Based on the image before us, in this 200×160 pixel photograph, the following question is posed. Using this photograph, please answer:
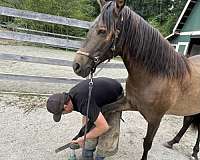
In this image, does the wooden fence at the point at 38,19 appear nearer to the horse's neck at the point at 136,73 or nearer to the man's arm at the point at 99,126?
the horse's neck at the point at 136,73

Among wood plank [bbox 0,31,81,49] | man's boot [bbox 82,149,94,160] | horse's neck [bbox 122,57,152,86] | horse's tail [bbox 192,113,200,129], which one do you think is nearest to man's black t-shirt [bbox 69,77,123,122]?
horse's neck [bbox 122,57,152,86]

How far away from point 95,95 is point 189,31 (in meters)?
11.9

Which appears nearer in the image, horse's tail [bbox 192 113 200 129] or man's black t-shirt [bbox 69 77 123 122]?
man's black t-shirt [bbox 69 77 123 122]

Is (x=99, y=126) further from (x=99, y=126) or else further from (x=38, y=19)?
(x=38, y=19)

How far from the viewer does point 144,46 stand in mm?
2502

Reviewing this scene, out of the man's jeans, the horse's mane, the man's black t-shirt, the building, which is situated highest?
the horse's mane

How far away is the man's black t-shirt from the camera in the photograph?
100 inches

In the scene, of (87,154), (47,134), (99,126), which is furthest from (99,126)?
(47,134)

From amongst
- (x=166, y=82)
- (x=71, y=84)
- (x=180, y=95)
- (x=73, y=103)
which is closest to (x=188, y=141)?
(x=180, y=95)

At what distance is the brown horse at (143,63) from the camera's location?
2.23 meters

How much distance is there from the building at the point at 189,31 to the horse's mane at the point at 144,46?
397 inches

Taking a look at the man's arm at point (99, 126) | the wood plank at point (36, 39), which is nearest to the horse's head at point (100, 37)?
the man's arm at point (99, 126)

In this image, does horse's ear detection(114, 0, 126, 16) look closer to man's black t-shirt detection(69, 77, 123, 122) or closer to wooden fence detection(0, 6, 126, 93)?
man's black t-shirt detection(69, 77, 123, 122)

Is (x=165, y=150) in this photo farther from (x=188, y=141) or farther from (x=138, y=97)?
(x=138, y=97)
